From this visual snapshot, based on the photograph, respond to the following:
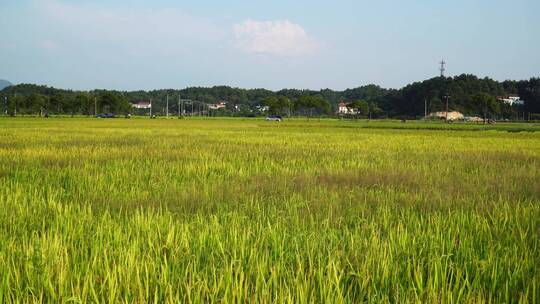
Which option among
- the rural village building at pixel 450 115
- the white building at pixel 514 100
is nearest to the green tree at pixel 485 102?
the rural village building at pixel 450 115

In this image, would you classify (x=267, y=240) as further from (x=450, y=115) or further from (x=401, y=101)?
(x=401, y=101)

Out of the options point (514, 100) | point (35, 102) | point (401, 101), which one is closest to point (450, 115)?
point (401, 101)

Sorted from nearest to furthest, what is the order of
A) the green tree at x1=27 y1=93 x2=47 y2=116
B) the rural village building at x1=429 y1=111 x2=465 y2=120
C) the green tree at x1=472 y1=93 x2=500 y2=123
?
the green tree at x1=472 y1=93 x2=500 y2=123, the green tree at x1=27 y1=93 x2=47 y2=116, the rural village building at x1=429 y1=111 x2=465 y2=120

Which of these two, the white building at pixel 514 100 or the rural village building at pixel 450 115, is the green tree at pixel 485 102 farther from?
the white building at pixel 514 100

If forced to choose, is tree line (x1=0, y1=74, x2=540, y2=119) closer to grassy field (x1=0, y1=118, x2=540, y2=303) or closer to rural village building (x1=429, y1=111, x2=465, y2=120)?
rural village building (x1=429, y1=111, x2=465, y2=120)

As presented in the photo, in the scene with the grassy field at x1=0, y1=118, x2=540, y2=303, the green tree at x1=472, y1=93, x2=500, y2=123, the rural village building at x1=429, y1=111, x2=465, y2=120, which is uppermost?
the green tree at x1=472, y1=93, x2=500, y2=123

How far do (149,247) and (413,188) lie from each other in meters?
4.59

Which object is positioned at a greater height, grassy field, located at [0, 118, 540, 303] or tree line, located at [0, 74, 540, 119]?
tree line, located at [0, 74, 540, 119]

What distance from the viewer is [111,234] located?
342cm

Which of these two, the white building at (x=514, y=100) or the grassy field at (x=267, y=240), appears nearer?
the grassy field at (x=267, y=240)

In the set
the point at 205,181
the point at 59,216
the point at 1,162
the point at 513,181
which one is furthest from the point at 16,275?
the point at 1,162

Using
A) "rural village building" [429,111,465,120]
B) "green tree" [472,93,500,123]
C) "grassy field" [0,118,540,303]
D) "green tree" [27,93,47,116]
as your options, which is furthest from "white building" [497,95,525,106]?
"grassy field" [0,118,540,303]

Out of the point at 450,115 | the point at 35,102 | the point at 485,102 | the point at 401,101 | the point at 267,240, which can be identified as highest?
the point at 401,101

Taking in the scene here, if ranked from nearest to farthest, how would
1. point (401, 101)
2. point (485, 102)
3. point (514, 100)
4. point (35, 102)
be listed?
point (485, 102) < point (35, 102) < point (401, 101) < point (514, 100)
